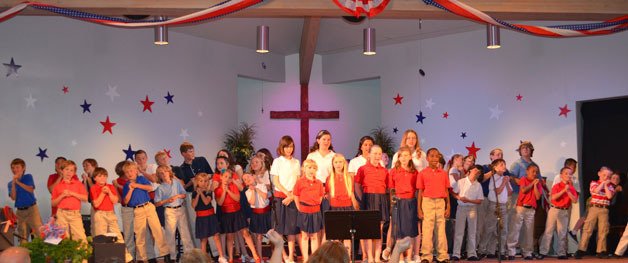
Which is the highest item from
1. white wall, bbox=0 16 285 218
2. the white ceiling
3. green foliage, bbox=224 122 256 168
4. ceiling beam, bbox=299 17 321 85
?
the white ceiling

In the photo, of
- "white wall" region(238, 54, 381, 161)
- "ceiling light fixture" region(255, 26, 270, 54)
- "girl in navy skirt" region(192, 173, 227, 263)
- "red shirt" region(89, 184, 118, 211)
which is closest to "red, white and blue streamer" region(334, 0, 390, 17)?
"ceiling light fixture" region(255, 26, 270, 54)

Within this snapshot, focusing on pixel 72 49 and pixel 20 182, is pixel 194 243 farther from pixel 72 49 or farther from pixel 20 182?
pixel 72 49

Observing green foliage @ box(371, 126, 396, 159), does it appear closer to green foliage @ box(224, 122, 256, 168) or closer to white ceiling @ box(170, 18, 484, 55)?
white ceiling @ box(170, 18, 484, 55)

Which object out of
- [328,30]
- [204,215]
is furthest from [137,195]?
[328,30]

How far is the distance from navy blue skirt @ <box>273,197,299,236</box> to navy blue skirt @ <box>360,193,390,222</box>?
0.78 meters

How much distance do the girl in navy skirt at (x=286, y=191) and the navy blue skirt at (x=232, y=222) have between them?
1.54 feet

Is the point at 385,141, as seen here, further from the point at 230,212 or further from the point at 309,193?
the point at 309,193

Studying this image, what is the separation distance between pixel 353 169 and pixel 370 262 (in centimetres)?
118

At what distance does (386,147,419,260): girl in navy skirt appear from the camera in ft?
29.9

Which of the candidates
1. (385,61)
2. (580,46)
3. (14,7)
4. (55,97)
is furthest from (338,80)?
(14,7)

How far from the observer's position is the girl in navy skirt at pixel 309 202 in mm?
9047

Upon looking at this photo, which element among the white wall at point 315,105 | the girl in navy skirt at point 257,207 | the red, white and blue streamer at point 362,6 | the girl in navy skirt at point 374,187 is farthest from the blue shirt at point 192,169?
the white wall at point 315,105

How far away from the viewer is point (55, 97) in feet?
35.2

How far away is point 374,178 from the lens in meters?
9.22
